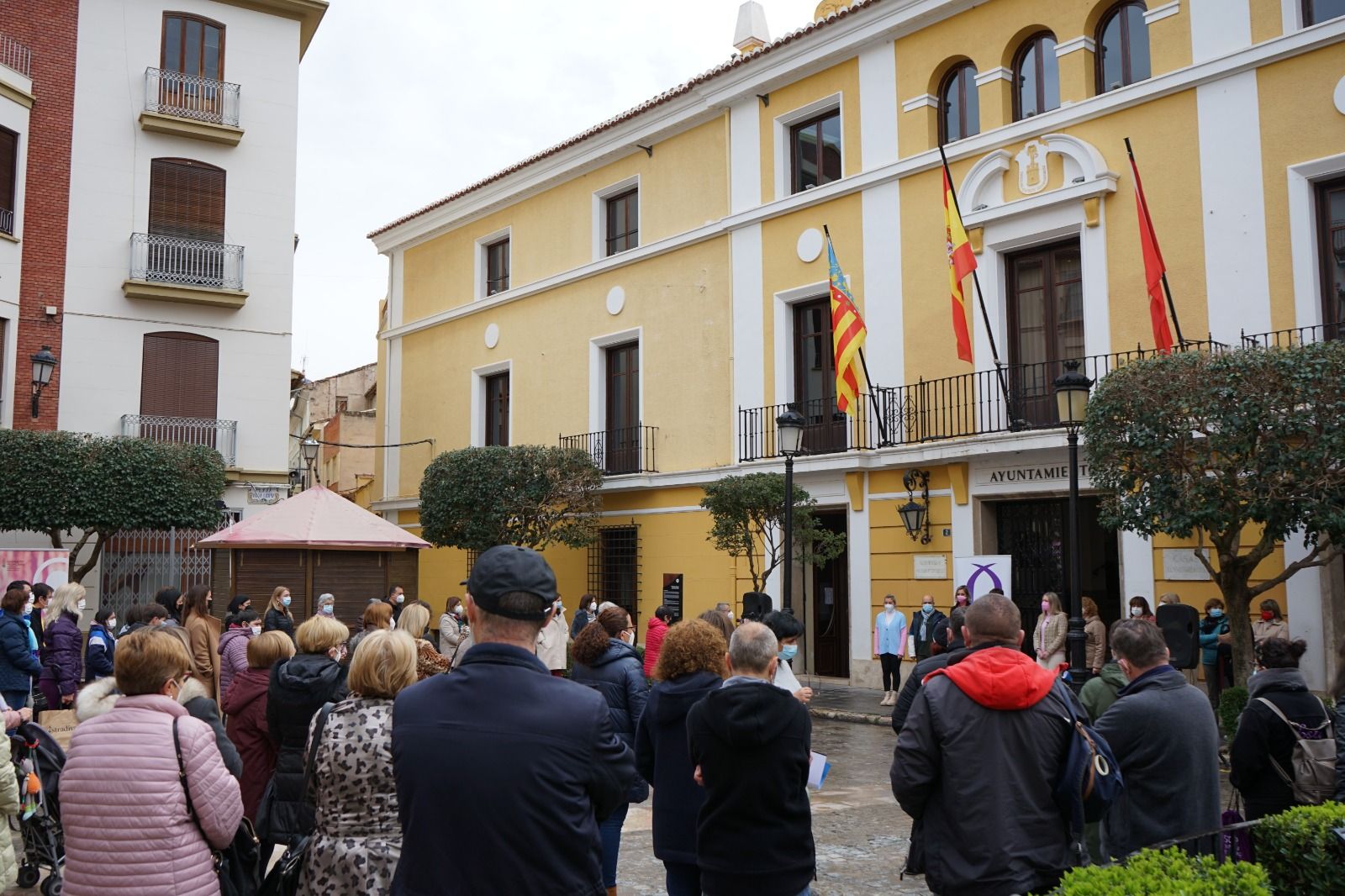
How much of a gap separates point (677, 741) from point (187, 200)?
20.6 metres

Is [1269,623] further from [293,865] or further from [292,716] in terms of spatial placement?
[293,865]

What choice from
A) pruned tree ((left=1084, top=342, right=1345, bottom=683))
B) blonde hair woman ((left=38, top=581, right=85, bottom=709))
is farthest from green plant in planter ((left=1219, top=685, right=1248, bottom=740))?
blonde hair woman ((left=38, top=581, right=85, bottom=709))

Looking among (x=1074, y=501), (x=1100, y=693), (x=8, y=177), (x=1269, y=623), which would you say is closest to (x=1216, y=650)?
(x=1269, y=623)

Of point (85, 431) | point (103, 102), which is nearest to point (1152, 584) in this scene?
point (85, 431)

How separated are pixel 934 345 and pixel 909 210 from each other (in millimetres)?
2254

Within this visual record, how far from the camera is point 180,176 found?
2225 cm

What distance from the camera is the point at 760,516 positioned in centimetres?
1781

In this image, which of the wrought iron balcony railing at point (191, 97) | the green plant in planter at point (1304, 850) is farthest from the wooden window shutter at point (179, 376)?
the green plant in planter at point (1304, 850)

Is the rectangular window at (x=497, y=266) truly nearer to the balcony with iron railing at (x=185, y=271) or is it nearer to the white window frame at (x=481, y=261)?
the white window frame at (x=481, y=261)

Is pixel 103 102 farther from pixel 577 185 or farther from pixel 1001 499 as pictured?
pixel 1001 499

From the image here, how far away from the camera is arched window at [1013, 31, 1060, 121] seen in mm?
17078

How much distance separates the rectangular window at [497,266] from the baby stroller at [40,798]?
68.8 ft

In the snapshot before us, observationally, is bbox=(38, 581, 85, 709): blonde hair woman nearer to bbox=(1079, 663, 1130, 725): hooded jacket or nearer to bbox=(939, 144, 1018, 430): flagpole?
bbox=(1079, 663, 1130, 725): hooded jacket

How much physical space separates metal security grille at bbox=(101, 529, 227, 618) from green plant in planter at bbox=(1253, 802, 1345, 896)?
1924cm
